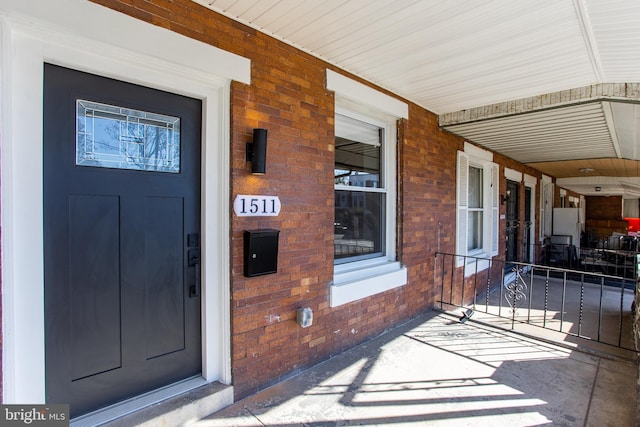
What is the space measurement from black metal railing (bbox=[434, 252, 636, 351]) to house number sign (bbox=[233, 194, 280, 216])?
9.26 ft

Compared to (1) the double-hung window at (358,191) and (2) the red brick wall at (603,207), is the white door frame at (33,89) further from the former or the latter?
(2) the red brick wall at (603,207)

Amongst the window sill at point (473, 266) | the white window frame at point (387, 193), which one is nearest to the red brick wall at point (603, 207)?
the window sill at point (473, 266)

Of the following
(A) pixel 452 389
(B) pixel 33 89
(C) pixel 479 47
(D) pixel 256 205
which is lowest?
(A) pixel 452 389

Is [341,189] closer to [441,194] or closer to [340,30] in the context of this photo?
[340,30]

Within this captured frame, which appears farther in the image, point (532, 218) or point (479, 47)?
point (532, 218)

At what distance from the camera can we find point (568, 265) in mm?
10109

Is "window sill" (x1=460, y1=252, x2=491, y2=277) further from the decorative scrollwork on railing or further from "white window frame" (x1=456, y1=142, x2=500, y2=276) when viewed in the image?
the decorative scrollwork on railing

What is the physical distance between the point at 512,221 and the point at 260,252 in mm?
7383

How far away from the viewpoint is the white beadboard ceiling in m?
2.27

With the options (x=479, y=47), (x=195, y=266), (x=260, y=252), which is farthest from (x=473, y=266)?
(x=195, y=266)

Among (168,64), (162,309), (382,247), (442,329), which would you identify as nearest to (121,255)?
(162,309)

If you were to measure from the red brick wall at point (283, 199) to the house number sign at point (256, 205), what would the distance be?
47mm

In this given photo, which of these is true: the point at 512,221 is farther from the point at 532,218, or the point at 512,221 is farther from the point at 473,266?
the point at 473,266

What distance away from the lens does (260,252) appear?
251 centimetres
